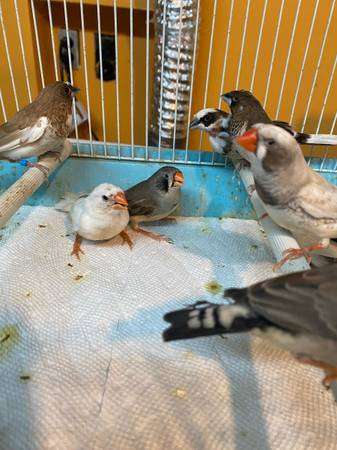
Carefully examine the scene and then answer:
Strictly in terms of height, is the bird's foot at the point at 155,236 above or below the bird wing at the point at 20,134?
below

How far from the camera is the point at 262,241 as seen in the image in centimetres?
160

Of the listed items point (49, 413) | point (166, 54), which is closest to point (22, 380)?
point (49, 413)

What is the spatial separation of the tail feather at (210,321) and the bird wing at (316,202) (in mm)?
463

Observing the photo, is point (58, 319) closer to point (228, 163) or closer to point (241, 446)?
point (241, 446)

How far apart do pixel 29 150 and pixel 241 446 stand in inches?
49.7

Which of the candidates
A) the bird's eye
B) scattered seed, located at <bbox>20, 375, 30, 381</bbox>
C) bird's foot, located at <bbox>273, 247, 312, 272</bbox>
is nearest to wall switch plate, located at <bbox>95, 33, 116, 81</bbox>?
the bird's eye

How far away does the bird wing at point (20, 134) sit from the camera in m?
1.45

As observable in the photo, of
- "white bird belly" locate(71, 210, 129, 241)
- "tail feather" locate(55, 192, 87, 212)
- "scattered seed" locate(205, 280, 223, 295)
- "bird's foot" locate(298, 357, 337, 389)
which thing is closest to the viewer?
"bird's foot" locate(298, 357, 337, 389)

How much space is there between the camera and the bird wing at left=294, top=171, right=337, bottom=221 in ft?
3.56

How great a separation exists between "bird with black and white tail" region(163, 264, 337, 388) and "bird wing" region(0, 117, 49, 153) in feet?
3.40

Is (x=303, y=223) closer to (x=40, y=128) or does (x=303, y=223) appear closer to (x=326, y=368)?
(x=326, y=368)

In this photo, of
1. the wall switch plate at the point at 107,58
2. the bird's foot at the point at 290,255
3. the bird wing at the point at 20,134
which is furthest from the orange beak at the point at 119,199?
the wall switch plate at the point at 107,58

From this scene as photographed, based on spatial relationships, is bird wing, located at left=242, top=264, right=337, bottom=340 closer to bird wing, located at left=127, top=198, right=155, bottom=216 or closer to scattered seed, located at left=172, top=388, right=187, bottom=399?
scattered seed, located at left=172, top=388, right=187, bottom=399

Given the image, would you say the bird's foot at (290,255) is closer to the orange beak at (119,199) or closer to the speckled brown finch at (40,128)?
the orange beak at (119,199)
